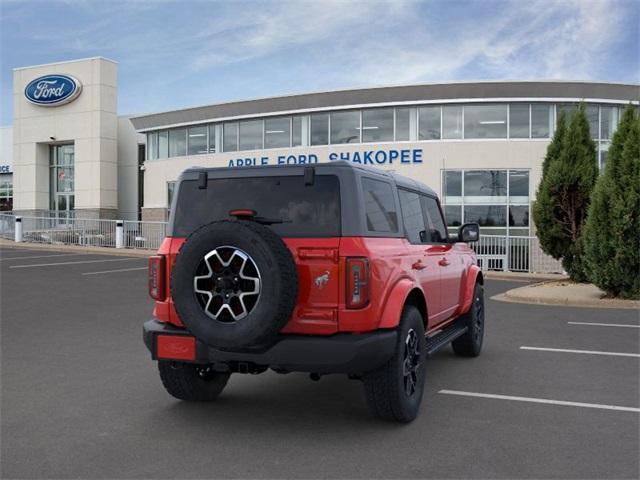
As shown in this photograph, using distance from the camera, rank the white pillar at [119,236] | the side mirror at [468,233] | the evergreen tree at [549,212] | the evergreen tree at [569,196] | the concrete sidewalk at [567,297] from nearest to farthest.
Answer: the side mirror at [468,233] → the concrete sidewalk at [567,297] → the evergreen tree at [569,196] → the evergreen tree at [549,212] → the white pillar at [119,236]

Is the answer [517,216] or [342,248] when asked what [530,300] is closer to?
[342,248]

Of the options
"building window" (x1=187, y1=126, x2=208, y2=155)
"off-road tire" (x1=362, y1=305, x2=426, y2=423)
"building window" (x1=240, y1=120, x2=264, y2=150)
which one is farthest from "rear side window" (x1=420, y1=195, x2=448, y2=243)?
"building window" (x1=187, y1=126, x2=208, y2=155)

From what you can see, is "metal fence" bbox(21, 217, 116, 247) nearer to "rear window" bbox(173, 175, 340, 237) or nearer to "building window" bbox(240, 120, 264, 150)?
"building window" bbox(240, 120, 264, 150)

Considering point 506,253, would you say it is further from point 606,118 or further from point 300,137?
point 300,137

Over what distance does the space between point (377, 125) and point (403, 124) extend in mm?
1098

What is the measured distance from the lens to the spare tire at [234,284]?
4258mm

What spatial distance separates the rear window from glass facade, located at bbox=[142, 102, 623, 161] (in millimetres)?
20669

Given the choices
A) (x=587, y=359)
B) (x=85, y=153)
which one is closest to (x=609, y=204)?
(x=587, y=359)

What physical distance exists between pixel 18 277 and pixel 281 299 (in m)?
13.5

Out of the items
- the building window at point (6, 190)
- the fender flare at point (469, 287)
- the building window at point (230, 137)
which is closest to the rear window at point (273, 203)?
the fender flare at point (469, 287)

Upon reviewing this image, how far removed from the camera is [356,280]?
4.43 metres

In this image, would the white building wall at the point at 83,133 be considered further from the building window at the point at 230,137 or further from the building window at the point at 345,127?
the building window at the point at 345,127

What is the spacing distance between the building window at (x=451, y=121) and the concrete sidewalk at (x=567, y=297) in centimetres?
1164

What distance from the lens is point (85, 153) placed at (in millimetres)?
35062
